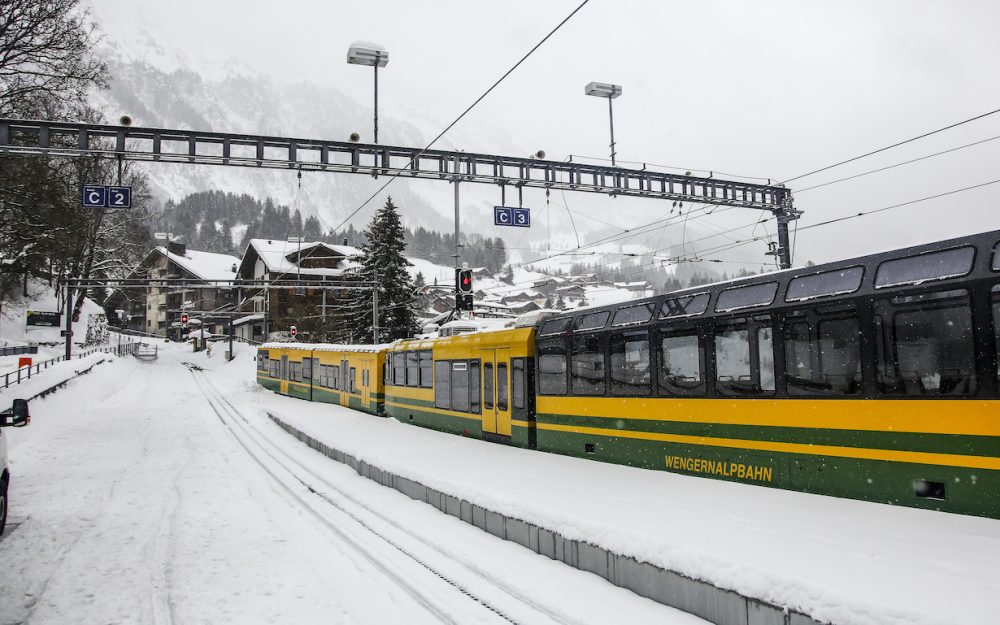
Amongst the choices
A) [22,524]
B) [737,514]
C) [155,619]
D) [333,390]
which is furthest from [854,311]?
[333,390]

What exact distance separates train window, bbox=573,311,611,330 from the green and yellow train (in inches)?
1.1

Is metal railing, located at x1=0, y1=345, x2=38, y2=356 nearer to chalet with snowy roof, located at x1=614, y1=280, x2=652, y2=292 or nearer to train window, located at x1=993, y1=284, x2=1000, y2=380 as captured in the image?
train window, located at x1=993, y1=284, x2=1000, y2=380

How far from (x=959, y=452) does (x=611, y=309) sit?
6.27 metres

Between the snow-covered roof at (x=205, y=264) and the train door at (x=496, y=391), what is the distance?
82837mm

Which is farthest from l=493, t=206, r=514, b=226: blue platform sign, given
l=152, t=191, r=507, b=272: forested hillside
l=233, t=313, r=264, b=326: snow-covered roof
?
l=152, t=191, r=507, b=272: forested hillside

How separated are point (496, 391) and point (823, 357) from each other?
8.40 meters

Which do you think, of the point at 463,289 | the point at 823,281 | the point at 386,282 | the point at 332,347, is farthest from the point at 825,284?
the point at 386,282

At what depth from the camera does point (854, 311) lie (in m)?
7.44

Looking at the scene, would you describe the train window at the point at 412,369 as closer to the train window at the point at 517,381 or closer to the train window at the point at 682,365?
the train window at the point at 517,381

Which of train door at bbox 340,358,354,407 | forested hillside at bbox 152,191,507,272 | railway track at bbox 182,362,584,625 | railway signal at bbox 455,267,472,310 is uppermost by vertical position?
forested hillside at bbox 152,191,507,272

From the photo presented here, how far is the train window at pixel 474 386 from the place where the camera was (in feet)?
51.8

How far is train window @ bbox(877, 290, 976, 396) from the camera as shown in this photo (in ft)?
21.0

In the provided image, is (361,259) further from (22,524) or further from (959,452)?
(959,452)

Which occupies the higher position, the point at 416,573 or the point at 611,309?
the point at 611,309
